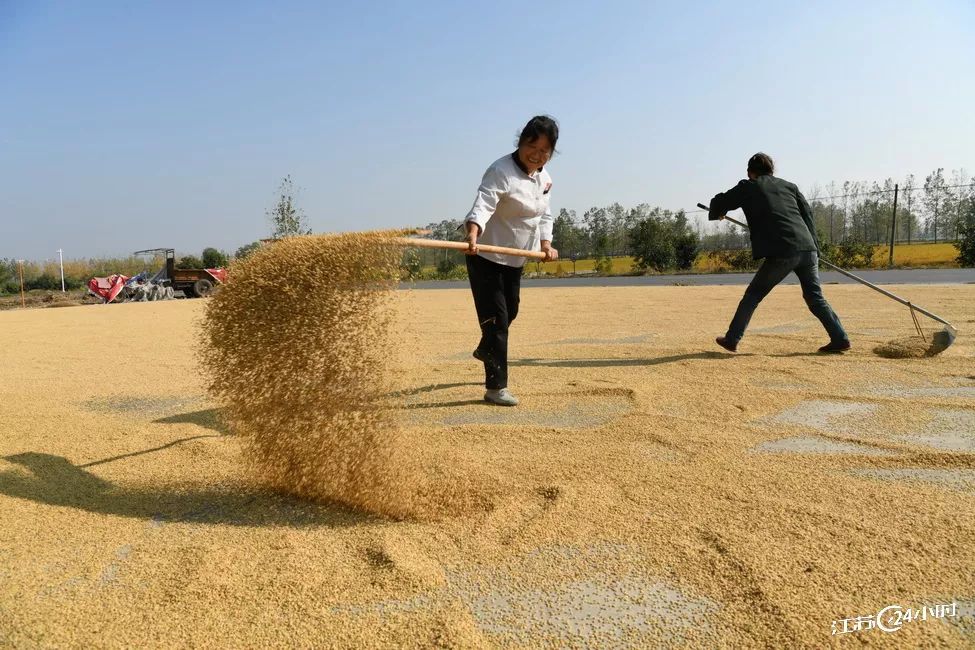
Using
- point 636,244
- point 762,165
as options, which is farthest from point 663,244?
point 762,165

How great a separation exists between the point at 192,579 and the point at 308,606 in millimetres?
470

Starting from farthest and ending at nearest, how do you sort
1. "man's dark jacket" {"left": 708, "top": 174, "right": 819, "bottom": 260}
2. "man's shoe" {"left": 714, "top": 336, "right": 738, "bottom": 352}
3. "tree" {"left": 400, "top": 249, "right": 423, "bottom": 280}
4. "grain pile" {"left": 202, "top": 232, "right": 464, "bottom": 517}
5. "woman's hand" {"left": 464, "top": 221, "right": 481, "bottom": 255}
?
"man's shoe" {"left": 714, "top": 336, "right": 738, "bottom": 352}, "man's dark jacket" {"left": 708, "top": 174, "right": 819, "bottom": 260}, "woman's hand" {"left": 464, "top": 221, "right": 481, "bottom": 255}, "tree" {"left": 400, "top": 249, "right": 423, "bottom": 280}, "grain pile" {"left": 202, "top": 232, "right": 464, "bottom": 517}

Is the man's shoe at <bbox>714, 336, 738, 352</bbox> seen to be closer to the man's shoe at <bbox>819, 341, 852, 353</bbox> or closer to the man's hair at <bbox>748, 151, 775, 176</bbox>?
the man's shoe at <bbox>819, 341, 852, 353</bbox>

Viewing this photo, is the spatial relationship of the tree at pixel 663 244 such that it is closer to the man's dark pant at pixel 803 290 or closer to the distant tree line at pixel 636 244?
the distant tree line at pixel 636 244

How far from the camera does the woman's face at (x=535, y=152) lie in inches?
179

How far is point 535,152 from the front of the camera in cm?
461

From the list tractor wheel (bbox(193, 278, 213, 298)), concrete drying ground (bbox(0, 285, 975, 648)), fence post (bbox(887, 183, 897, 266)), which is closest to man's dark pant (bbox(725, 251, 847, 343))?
concrete drying ground (bbox(0, 285, 975, 648))

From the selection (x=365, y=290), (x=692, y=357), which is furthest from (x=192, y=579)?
(x=692, y=357)

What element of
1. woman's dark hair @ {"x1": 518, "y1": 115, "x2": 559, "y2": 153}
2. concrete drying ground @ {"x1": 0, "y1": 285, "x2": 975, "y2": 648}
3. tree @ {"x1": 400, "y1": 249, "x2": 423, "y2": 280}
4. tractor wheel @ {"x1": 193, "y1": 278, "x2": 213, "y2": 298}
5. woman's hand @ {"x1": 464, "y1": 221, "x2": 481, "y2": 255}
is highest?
woman's dark hair @ {"x1": 518, "y1": 115, "x2": 559, "y2": 153}

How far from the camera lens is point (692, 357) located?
673 cm

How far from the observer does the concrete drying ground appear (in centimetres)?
198

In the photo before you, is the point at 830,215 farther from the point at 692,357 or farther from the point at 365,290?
the point at 365,290

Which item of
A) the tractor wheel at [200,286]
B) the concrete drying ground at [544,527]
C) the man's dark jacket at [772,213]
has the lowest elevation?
the concrete drying ground at [544,527]

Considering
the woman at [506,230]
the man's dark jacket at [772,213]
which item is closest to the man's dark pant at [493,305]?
the woman at [506,230]
